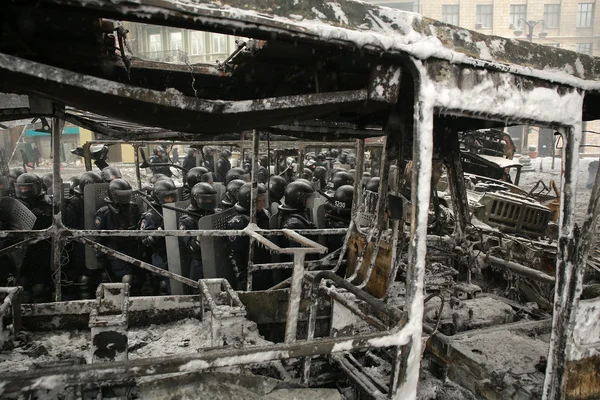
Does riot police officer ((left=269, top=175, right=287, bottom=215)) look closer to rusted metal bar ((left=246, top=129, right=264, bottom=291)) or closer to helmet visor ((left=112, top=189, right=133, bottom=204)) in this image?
helmet visor ((left=112, top=189, right=133, bottom=204))

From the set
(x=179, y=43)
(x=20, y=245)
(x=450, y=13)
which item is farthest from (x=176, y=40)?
(x=20, y=245)

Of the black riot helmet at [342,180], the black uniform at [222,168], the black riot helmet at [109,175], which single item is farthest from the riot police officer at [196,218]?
the black uniform at [222,168]

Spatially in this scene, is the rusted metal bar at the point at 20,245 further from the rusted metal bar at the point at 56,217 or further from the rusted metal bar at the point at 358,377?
the rusted metal bar at the point at 358,377

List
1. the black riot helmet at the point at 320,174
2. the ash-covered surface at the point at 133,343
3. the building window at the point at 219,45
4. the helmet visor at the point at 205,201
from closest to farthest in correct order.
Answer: the ash-covered surface at the point at 133,343, the helmet visor at the point at 205,201, the black riot helmet at the point at 320,174, the building window at the point at 219,45

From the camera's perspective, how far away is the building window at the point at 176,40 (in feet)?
116

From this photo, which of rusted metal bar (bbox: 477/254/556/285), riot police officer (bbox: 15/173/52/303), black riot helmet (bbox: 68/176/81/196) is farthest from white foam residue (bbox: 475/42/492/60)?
black riot helmet (bbox: 68/176/81/196)

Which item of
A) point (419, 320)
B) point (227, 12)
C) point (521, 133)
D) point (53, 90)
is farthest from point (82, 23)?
point (521, 133)

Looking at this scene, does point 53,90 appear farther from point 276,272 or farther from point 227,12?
point 276,272

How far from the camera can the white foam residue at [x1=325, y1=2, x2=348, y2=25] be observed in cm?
201

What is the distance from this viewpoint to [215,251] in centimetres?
602

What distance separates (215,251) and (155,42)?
34.4 meters

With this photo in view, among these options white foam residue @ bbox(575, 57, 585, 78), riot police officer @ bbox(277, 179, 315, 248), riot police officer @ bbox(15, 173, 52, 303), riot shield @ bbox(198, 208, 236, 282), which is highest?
white foam residue @ bbox(575, 57, 585, 78)

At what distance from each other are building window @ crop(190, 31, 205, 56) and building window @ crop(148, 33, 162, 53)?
2594 mm

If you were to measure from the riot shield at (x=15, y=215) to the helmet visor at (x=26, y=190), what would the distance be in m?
0.94
